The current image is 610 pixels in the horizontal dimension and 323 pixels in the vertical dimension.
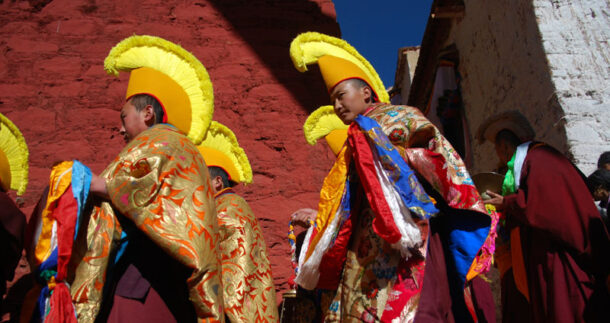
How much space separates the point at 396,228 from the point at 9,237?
232 cm

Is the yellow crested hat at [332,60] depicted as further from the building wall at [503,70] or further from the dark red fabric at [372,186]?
the building wall at [503,70]

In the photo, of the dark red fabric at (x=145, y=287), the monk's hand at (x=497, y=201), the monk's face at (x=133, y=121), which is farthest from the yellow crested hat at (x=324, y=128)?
the dark red fabric at (x=145, y=287)

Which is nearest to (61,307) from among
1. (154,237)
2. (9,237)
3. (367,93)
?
(154,237)

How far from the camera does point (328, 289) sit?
2322 millimetres

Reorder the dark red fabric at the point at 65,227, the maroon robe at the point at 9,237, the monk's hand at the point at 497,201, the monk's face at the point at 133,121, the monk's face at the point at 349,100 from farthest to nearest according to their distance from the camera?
1. the monk's hand at the point at 497,201
2. the maroon robe at the point at 9,237
3. the monk's face at the point at 349,100
4. the monk's face at the point at 133,121
5. the dark red fabric at the point at 65,227

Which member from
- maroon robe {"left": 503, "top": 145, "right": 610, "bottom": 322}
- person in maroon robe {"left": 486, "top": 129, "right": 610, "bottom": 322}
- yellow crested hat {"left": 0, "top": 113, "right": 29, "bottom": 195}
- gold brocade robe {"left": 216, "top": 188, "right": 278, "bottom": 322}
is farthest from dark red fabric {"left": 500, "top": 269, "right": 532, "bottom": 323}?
yellow crested hat {"left": 0, "top": 113, "right": 29, "bottom": 195}

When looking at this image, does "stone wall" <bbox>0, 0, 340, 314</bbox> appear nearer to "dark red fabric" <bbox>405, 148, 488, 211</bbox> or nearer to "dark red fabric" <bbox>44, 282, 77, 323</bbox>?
"dark red fabric" <bbox>405, 148, 488, 211</bbox>

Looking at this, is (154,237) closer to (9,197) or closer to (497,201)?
(9,197)

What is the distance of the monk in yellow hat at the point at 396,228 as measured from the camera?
2004mm

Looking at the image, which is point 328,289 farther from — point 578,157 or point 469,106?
point 469,106

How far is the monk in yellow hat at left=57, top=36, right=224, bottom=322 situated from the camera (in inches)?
78.3

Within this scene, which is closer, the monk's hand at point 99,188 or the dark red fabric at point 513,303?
the monk's hand at point 99,188

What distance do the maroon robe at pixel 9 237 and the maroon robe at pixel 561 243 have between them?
2969mm

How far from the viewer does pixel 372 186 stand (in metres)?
2.09
